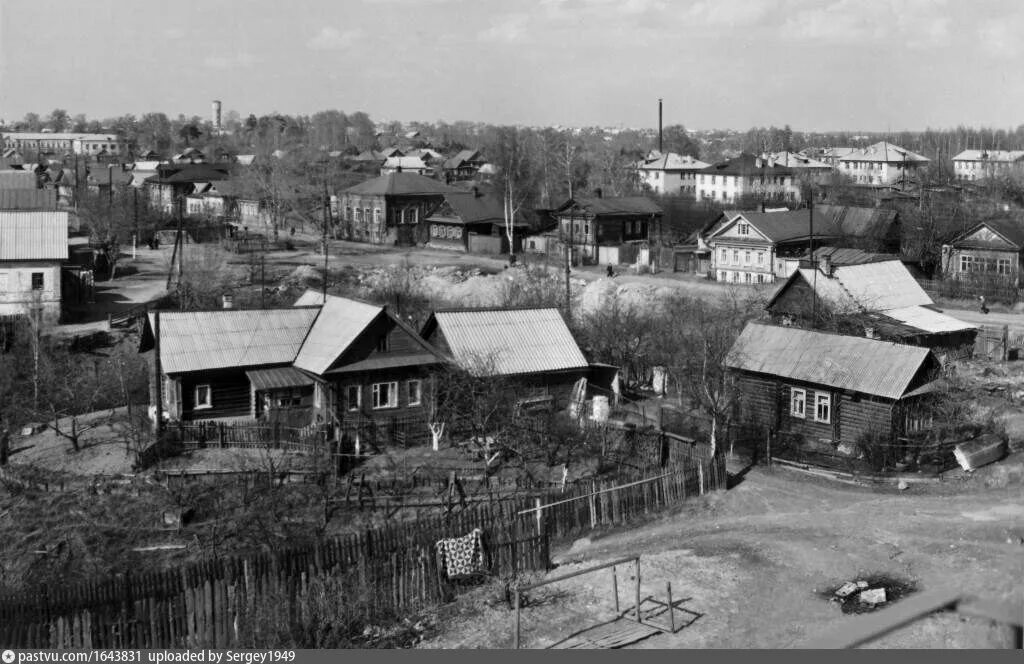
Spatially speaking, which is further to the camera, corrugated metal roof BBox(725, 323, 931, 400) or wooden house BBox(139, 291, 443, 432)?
wooden house BBox(139, 291, 443, 432)

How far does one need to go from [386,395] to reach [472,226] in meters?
31.3

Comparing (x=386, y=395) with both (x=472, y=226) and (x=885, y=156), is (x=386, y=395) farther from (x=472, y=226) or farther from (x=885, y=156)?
(x=885, y=156)

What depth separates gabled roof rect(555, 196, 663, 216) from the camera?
5098 centimetres

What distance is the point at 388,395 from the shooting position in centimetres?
2331

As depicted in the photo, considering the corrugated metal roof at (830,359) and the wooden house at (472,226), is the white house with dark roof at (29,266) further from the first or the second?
the wooden house at (472,226)

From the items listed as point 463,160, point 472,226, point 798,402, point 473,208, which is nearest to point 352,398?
point 798,402

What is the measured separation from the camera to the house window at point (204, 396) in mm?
23062

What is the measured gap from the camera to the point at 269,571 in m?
12.9

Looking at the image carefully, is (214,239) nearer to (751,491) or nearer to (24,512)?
(24,512)

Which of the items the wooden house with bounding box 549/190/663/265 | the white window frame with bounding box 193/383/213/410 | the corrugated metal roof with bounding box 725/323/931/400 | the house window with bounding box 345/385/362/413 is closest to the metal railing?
the corrugated metal roof with bounding box 725/323/931/400

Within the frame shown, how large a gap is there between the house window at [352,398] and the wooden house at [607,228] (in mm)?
26384

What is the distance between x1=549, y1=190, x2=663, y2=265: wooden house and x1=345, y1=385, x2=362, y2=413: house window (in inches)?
1039

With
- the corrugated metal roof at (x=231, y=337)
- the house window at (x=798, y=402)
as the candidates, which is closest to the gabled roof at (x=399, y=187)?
the corrugated metal roof at (x=231, y=337)

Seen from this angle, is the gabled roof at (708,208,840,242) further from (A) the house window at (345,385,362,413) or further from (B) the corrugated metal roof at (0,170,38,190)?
(B) the corrugated metal roof at (0,170,38,190)
